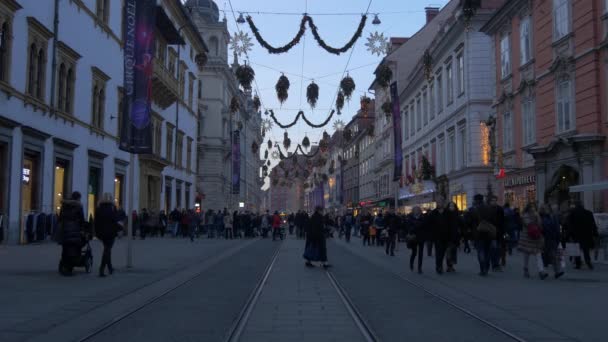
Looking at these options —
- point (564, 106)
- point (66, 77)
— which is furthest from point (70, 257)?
point (564, 106)

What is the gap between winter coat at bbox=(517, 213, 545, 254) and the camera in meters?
14.4

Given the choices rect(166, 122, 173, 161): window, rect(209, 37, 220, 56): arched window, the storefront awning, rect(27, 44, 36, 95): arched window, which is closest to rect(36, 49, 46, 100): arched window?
rect(27, 44, 36, 95): arched window

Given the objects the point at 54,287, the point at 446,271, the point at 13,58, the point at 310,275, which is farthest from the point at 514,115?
the point at 54,287

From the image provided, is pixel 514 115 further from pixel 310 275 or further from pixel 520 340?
pixel 520 340

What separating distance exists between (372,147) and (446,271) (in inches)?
2302

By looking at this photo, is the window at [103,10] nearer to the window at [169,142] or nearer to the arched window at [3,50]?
the arched window at [3,50]

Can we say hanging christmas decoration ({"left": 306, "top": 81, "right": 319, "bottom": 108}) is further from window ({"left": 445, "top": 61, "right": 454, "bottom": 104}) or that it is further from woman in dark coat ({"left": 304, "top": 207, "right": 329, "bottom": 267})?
window ({"left": 445, "top": 61, "right": 454, "bottom": 104})

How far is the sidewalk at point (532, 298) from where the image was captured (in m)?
8.12

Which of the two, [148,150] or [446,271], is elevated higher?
[148,150]

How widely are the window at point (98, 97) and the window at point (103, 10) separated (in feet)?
8.57

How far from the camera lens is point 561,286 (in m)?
13.0

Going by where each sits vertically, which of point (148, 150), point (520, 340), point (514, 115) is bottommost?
point (520, 340)

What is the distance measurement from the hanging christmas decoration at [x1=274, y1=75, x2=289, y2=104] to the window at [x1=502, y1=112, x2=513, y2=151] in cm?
1194

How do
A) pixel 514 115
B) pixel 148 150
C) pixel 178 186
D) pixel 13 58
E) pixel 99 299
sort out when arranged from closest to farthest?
pixel 99 299
pixel 148 150
pixel 13 58
pixel 514 115
pixel 178 186
